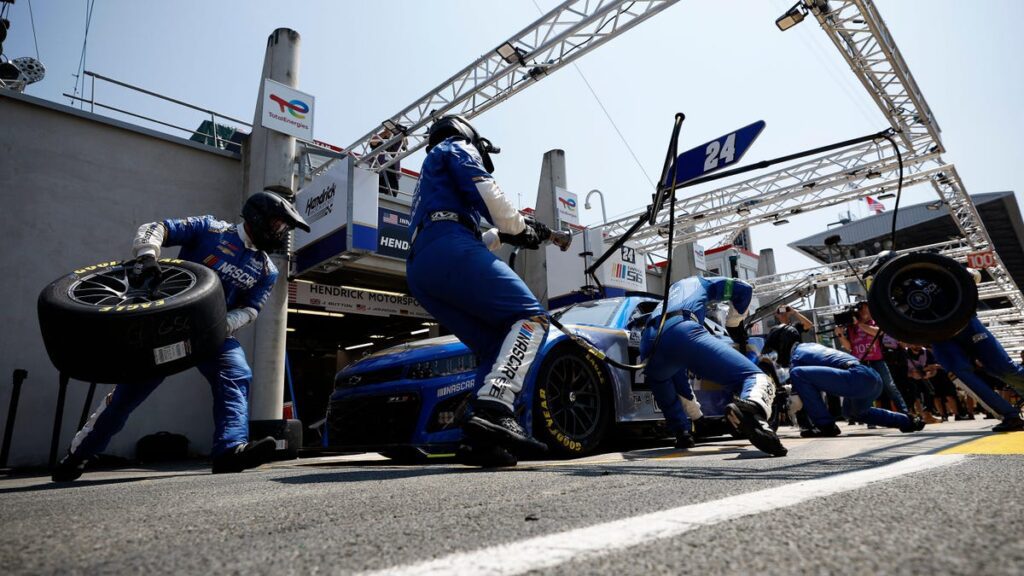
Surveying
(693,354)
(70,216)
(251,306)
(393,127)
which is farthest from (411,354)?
(393,127)

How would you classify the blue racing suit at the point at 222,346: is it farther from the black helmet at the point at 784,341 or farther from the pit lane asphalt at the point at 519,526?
the black helmet at the point at 784,341

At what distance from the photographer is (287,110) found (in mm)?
9023

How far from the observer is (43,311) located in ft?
8.63

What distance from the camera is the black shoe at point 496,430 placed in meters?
2.40

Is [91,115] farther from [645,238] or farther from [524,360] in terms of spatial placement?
[645,238]

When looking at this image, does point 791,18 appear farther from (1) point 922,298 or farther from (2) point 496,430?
(2) point 496,430

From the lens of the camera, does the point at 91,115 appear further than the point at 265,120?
No

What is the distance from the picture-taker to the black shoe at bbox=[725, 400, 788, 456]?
2791mm

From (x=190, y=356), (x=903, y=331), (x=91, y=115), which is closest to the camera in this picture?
(x=190, y=356)

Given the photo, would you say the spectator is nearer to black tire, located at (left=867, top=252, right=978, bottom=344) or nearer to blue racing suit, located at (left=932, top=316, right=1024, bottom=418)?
blue racing suit, located at (left=932, top=316, right=1024, bottom=418)

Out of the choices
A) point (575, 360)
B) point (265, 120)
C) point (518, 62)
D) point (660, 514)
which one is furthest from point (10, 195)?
point (660, 514)

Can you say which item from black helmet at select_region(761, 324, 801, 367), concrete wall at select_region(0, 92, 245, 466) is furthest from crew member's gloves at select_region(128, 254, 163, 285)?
black helmet at select_region(761, 324, 801, 367)

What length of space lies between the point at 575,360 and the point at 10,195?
7.83m

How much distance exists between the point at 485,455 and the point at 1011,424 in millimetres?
4477
